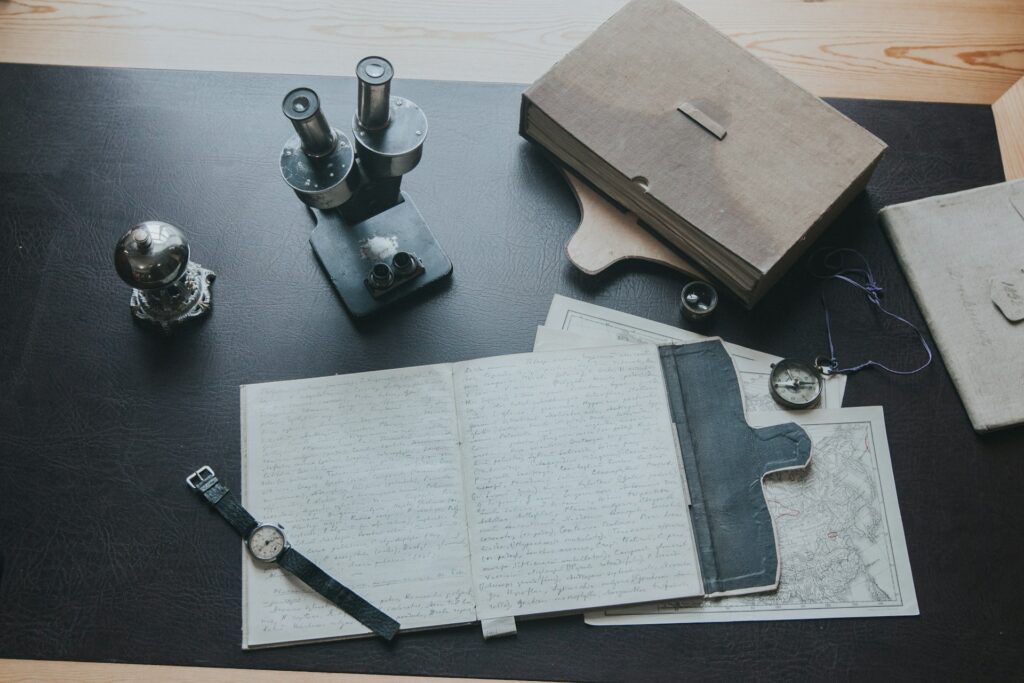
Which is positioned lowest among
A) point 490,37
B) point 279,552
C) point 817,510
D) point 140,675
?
point 140,675

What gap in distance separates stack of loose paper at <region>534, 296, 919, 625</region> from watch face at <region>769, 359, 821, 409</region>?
1 cm

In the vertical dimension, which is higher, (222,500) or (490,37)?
(490,37)

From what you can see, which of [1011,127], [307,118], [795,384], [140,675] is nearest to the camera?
[307,118]

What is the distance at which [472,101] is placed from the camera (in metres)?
1.29

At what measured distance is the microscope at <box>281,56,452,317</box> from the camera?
0.94 meters

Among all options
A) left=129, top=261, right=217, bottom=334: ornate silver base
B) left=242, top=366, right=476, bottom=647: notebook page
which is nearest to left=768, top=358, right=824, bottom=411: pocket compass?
left=242, top=366, right=476, bottom=647: notebook page

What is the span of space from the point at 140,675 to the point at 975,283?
1.17 metres

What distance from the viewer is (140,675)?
1032 millimetres

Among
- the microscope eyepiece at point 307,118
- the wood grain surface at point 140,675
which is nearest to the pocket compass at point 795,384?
the wood grain surface at point 140,675

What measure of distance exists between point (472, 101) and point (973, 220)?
726 mm

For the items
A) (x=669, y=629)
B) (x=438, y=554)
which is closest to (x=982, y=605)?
(x=669, y=629)

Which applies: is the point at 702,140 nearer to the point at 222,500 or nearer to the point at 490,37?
the point at 490,37

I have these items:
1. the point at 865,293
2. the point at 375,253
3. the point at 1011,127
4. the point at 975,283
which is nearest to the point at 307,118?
the point at 375,253

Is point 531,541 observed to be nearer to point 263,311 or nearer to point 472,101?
point 263,311
